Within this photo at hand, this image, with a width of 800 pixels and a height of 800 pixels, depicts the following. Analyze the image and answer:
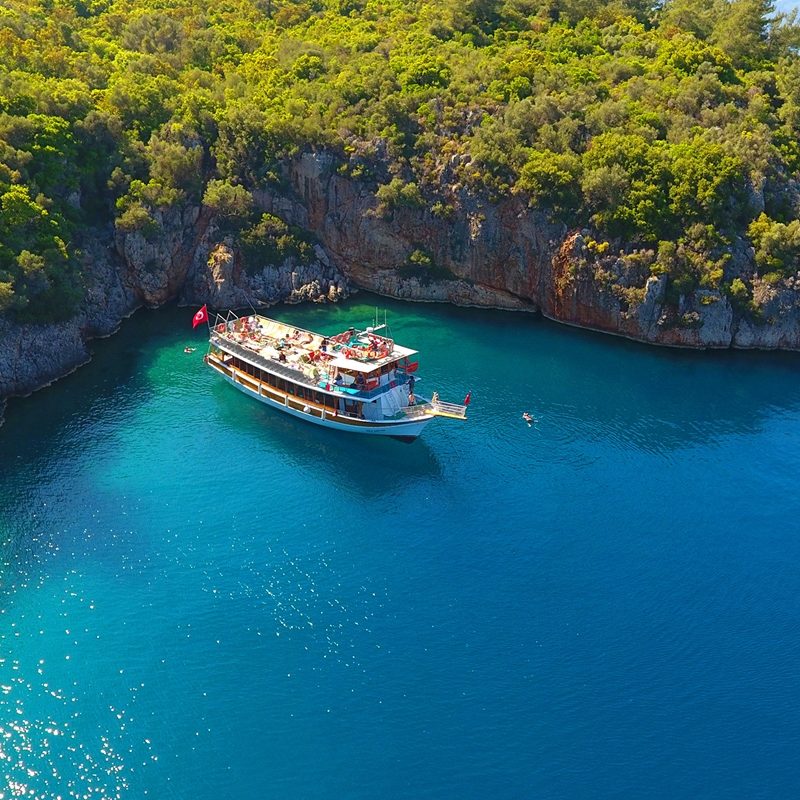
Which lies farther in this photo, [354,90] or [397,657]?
[354,90]

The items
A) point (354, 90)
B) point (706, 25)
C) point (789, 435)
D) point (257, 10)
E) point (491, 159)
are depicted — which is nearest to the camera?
point (789, 435)

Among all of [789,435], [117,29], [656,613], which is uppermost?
[117,29]

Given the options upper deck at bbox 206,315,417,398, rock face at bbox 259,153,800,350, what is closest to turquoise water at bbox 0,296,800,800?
upper deck at bbox 206,315,417,398

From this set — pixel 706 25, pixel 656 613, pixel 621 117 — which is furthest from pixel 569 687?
pixel 706 25

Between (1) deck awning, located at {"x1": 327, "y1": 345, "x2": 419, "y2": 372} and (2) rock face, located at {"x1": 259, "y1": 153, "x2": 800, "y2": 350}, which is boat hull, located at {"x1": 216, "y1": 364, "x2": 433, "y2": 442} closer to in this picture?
(1) deck awning, located at {"x1": 327, "y1": 345, "x2": 419, "y2": 372}

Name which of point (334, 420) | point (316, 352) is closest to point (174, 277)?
point (316, 352)

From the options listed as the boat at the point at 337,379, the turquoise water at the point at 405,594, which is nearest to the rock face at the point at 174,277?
the turquoise water at the point at 405,594

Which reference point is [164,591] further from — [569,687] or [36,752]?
[569,687]

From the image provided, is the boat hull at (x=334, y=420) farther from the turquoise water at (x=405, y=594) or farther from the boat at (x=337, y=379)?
the turquoise water at (x=405, y=594)
